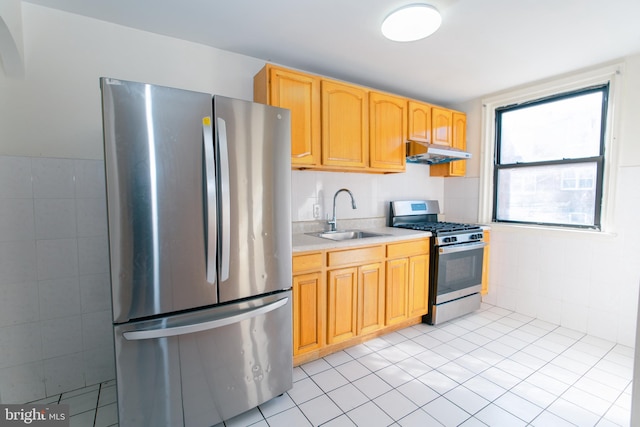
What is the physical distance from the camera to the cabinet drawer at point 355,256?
212 centimetres

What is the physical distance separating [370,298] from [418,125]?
1.86 meters

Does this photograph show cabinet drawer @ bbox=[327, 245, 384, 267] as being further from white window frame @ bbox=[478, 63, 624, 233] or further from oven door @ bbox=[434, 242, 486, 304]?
white window frame @ bbox=[478, 63, 624, 233]

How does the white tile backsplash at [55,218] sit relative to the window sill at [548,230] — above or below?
above

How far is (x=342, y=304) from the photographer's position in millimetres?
2205

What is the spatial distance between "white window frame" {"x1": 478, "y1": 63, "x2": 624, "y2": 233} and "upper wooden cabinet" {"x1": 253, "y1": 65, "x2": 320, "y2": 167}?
2.17 m

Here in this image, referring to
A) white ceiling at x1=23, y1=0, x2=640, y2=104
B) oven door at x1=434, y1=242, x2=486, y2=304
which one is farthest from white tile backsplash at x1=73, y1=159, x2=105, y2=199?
oven door at x1=434, y1=242, x2=486, y2=304

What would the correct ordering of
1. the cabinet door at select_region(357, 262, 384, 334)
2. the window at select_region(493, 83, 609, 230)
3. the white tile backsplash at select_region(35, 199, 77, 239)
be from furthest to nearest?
the window at select_region(493, 83, 609, 230), the cabinet door at select_region(357, 262, 384, 334), the white tile backsplash at select_region(35, 199, 77, 239)

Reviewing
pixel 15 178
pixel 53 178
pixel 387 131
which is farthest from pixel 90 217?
pixel 387 131

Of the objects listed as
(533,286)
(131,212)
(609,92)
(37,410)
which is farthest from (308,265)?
(609,92)

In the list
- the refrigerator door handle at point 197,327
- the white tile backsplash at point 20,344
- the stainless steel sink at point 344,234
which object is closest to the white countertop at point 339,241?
the stainless steel sink at point 344,234

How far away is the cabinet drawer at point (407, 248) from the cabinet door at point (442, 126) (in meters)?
1.23

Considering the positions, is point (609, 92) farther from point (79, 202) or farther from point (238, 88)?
point (79, 202)

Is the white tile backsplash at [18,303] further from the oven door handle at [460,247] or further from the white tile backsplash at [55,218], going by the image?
the oven door handle at [460,247]

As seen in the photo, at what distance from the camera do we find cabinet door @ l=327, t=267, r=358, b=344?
2.14 meters
